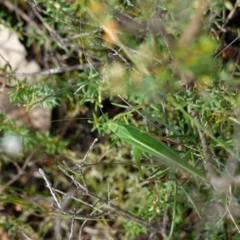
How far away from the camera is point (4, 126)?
2.15 meters

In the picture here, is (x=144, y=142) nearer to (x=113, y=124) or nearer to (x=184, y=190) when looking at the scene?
(x=113, y=124)

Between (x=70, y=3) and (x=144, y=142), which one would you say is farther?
(x=70, y=3)

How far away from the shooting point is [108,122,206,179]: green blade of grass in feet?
4.99

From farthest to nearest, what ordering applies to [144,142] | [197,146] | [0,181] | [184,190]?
[0,181]
[184,190]
[197,146]
[144,142]

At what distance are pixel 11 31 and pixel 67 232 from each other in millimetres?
1007

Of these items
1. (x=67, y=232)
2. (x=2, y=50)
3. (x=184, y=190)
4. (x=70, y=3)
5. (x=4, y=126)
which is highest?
(x=70, y=3)

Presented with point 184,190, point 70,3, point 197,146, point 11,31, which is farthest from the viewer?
point 11,31

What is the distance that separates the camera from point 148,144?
1595 mm

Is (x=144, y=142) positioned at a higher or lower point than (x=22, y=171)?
higher

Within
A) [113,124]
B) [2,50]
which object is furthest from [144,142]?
[2,50]

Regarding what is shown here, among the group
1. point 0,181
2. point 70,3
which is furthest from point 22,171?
point 70,3

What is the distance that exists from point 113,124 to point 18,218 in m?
1.04

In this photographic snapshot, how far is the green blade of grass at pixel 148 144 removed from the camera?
1521mm

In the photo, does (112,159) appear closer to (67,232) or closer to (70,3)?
(67,232)
